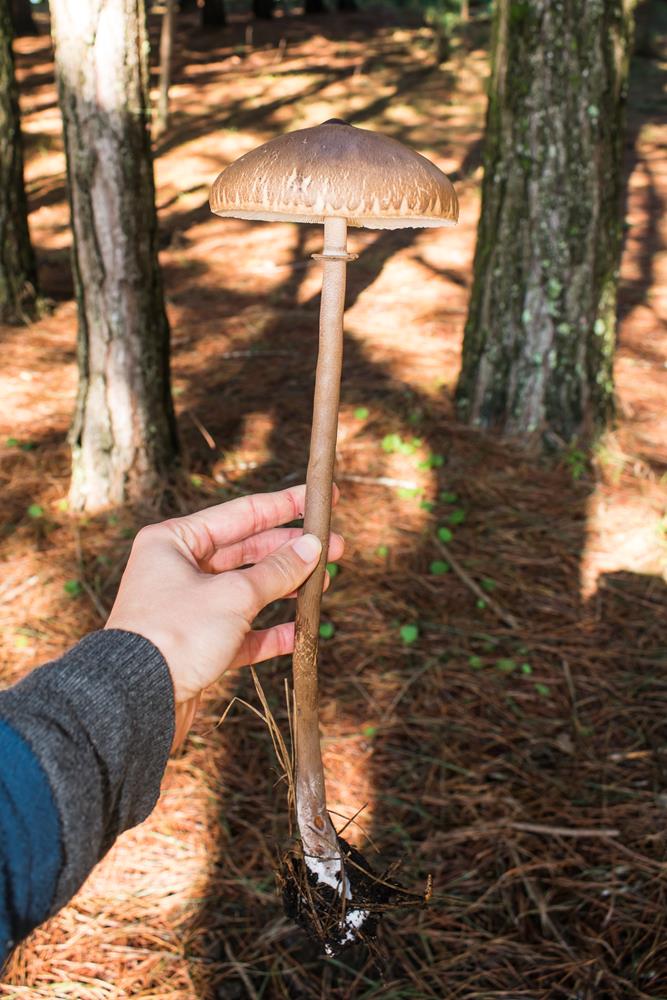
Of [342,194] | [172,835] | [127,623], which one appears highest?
[342,194]

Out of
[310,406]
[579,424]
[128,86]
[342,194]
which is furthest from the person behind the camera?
[310,406]

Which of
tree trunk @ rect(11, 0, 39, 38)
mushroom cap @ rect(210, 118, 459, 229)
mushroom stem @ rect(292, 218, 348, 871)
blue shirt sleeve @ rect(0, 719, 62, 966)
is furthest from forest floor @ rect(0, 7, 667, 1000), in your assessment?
tree trunk @ rect(11, 0, 39, 38)

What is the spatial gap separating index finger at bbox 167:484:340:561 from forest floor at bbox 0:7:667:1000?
0.51 metres

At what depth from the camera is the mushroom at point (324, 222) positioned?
1.70m

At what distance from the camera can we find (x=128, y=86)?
3838 mm

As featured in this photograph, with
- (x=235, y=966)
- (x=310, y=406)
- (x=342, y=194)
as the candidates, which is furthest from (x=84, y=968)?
(x=310, y=406)

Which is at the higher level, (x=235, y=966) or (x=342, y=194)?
(x=342, y=194)

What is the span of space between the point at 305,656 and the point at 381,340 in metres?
4.70

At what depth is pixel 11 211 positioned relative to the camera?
7.12 m

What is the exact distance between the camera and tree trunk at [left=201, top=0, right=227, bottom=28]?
2178 centimetres

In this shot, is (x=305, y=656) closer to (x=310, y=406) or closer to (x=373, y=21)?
(x=310, y=406)

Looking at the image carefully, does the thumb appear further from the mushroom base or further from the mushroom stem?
the mushroom base

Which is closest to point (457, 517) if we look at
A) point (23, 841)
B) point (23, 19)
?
point (23, 841)

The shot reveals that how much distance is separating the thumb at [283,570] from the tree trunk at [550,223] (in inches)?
125
